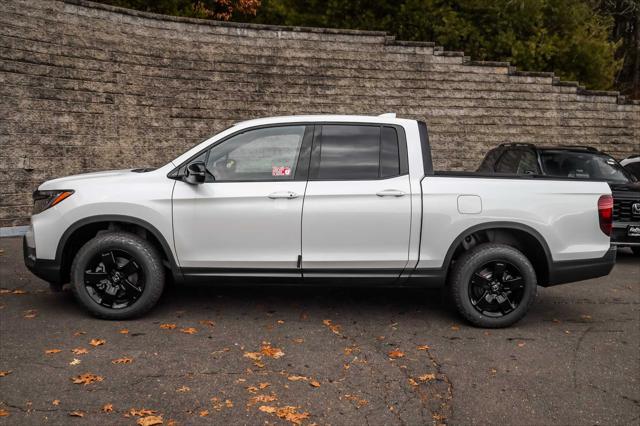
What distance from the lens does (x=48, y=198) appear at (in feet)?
18.6

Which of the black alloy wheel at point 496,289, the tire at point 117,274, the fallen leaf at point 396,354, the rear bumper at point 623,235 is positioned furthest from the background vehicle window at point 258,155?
the rear bumper at point 623,235

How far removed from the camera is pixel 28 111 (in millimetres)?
11000

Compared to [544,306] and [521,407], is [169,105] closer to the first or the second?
[544,306]

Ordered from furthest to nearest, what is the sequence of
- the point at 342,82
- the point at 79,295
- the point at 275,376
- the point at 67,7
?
1. the point at 342,82
2. the point at 67,7
3. the point at 79,295
4. the point at 275,376

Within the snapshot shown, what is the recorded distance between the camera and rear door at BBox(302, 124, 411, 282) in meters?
5.46

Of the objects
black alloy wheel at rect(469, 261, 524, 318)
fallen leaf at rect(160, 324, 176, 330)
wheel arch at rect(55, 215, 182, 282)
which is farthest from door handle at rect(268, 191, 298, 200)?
black alloy wheel at rect(469, 261, 524, 318)

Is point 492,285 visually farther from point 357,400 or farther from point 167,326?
point 167,326

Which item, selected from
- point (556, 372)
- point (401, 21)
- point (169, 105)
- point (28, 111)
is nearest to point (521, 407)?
point (556, 372)

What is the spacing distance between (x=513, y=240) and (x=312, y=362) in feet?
8.05

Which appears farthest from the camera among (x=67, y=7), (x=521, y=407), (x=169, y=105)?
(x=169, y=105)

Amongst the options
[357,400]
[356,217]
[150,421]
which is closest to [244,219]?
[356,217]

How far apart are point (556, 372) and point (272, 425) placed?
230cm

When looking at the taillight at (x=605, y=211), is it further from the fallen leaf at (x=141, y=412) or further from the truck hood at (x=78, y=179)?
the truck hood at (x=78, y=179)

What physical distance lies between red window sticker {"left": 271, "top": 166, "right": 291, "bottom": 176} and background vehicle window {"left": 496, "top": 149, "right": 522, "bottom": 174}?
19.7 feet
